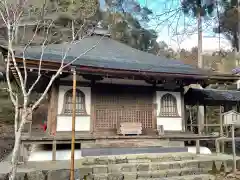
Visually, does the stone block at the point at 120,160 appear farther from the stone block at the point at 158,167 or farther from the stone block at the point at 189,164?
the stone block at the point at 189,164

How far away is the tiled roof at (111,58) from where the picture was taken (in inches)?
357

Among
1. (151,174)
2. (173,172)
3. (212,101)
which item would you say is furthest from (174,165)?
(212,101)

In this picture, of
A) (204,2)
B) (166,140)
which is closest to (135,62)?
(166,140)

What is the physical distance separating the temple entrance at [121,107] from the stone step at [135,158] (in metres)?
2.04

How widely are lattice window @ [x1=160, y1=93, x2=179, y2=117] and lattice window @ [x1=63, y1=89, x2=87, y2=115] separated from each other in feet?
10.3

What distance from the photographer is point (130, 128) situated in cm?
982

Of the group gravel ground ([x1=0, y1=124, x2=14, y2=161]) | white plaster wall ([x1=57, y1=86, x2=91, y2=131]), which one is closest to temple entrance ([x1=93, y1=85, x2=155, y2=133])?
white plaster wall ([x1=57, y1=86, x2=91, y2=131])

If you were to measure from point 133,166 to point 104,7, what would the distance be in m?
19.3

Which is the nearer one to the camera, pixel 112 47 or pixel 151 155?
pixel 151 155

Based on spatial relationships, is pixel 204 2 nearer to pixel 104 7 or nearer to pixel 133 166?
pixel 104 7

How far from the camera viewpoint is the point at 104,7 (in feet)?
78.7

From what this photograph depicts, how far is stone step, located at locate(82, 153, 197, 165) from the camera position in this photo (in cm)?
767

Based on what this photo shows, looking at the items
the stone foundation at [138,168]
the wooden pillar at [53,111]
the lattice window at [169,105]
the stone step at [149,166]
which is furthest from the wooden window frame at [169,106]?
the wooden pillar at [53,111]

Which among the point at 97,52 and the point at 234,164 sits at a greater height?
the point at 97,52
